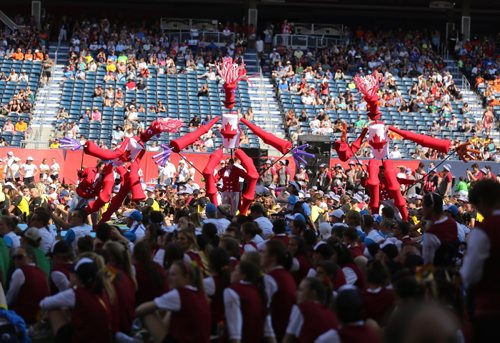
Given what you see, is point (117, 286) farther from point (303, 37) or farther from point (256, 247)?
point (303, 37)

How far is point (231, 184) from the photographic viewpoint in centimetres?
1614

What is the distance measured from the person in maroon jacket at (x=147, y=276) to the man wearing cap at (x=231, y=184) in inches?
315

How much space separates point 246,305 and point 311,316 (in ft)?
2.22


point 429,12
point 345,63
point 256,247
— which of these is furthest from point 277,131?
point 256,247

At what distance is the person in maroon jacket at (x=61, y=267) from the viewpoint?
26.3 feet

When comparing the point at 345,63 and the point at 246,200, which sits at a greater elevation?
the point at 345,63

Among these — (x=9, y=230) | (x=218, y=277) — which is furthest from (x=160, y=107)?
(x=218, y=277)

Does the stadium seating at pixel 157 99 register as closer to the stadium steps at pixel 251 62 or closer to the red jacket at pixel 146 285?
the stadium steps at pixel 251 62

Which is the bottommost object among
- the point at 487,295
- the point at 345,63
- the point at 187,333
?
the point at 187,333

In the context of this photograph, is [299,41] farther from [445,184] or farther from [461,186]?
[445,184]

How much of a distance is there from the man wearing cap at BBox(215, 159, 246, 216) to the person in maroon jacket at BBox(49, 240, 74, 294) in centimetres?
783

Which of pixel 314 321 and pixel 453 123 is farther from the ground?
pixel 453 123

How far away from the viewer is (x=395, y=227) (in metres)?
11.1

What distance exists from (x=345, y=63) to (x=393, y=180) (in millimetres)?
17301
